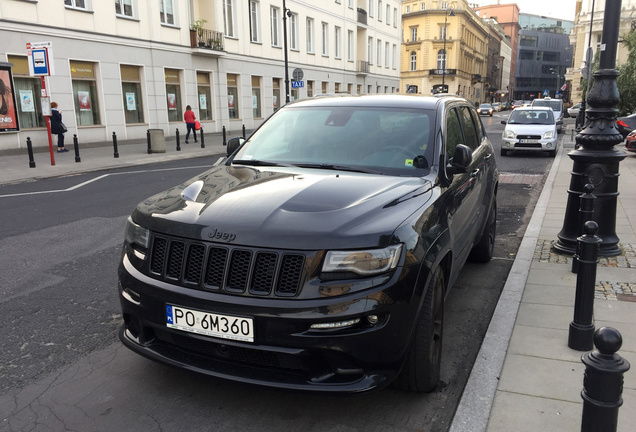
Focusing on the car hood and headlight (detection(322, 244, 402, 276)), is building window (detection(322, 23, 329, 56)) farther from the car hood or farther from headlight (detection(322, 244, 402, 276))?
headlight (detection(322, 244, 402, 276))

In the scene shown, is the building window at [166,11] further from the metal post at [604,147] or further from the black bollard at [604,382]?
the black bollard at [604,382]

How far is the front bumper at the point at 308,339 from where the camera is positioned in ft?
8.21

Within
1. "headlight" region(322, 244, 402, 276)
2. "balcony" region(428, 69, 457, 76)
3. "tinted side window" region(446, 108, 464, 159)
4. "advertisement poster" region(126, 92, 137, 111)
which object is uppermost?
"balcony" region(428, 69, 457, 76)

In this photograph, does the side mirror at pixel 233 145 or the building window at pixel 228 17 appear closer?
the side mirror at pixel 233 145

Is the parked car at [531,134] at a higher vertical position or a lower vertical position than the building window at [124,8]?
lower

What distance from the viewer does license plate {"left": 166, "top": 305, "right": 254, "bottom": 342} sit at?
2572 millimetres

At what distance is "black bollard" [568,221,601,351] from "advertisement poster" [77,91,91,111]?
21.6 meters

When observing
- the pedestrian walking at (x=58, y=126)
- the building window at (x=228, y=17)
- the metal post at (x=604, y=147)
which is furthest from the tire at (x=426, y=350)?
the building window at (x=228, y=17)

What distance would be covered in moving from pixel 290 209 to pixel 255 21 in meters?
31.2

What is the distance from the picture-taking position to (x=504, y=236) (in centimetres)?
716

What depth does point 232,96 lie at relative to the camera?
3023cm

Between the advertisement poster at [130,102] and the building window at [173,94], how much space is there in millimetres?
2093

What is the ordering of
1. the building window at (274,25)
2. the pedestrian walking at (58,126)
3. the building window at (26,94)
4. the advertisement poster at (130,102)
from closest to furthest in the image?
the building window at (26,94), the pedestrian walking at (58,126), the advertisement poster at (130,102), the building window at (274,25)

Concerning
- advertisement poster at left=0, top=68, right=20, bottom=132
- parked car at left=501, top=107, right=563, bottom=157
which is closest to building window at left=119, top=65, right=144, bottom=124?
advertisement poster at left=0, top=68, right=20, bottom=132
